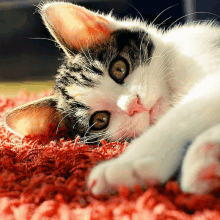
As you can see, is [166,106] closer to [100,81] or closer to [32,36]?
[100,81]

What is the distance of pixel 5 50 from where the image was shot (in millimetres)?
2520

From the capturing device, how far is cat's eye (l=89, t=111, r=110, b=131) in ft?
3.37

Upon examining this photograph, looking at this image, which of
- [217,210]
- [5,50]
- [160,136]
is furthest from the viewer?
[5,50]

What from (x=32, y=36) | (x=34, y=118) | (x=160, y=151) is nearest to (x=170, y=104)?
(x=160, y=151)

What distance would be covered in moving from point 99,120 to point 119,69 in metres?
0.21

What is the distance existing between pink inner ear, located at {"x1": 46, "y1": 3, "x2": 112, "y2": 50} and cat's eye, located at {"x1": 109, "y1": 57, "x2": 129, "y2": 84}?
0.48 ft

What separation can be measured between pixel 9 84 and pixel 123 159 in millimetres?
2377

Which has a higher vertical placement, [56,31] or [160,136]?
[56,31]

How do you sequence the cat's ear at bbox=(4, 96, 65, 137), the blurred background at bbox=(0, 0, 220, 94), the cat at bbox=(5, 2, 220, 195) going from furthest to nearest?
the blurred background at bbox=(0, 0, 220, 94), the cat's ear at bbox=(4, 96, 65, 137), the cat at bbox=(5, 2, 220, 195)

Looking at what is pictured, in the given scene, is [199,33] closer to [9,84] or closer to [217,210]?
[217,210]

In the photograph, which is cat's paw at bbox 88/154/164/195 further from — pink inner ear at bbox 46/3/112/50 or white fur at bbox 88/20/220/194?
pink inner ear at bbox 46/3/112/50

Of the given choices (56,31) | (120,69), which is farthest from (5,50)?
(120,69)

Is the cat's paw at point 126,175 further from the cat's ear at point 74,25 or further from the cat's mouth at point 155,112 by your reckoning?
the cat's ear at point 74,25

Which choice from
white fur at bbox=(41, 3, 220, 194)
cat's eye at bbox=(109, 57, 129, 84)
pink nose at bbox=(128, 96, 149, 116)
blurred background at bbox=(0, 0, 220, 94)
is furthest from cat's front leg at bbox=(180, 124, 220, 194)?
blurred background at bbox=(0, 0, 220, 94)
